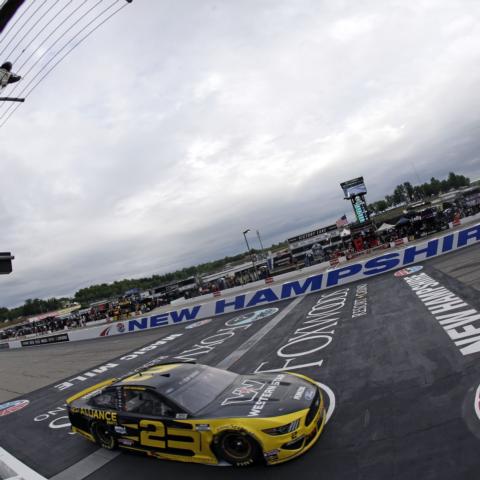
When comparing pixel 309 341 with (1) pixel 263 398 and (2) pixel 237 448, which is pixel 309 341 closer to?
(1) pixel 263 398

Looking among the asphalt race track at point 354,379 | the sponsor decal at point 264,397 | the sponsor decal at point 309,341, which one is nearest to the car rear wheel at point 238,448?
the asphalt race track at point 354,379

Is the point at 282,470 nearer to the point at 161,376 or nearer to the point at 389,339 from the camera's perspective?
the point at 161,376

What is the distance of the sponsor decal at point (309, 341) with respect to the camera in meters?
9.37

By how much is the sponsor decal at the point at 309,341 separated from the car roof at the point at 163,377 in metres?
3.26

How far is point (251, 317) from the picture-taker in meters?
18.7

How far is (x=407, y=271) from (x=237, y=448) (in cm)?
1686

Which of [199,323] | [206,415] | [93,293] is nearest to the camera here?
[206,415]

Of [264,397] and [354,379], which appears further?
[354,379]

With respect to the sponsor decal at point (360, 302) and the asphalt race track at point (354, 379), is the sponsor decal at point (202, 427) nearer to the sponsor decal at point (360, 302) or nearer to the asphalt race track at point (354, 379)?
the asphalt race track at point (354, 379)

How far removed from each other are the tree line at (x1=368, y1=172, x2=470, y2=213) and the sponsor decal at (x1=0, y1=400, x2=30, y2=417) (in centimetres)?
16325

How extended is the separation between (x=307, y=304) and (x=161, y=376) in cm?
1262

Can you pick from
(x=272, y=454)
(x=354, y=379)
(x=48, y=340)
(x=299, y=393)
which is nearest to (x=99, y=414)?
(x=272, y=454)

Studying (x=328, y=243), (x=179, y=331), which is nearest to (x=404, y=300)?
(x=179, y=331)

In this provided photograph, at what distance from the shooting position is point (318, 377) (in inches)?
314
